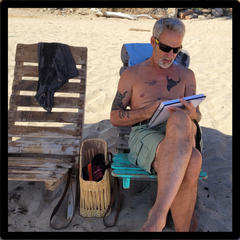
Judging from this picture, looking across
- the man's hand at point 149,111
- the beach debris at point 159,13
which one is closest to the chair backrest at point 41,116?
the man's hand at point 149,111

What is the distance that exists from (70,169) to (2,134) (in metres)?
0.91

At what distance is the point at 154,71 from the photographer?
2.61 m

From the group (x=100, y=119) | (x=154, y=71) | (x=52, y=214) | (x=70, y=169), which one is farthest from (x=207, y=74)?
(x=52, y=214)

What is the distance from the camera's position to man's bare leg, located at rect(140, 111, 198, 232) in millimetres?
1652

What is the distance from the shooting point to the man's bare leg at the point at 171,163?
1652 mm

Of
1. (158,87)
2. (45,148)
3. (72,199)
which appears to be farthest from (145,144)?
(45,148)

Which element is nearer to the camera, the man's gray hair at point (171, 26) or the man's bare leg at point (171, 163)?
the man's bare leg at point (171, 163)

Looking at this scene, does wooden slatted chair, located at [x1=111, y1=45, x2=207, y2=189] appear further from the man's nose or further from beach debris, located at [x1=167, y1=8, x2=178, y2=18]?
beach debris, located at [x1=167, y1=8, x2=178, y2=18]

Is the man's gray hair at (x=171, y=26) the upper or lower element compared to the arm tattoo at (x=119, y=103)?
upper

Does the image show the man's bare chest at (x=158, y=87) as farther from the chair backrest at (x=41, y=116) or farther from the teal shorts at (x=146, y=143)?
the chair backrest at (x=41, y=116)

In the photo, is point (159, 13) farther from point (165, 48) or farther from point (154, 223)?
point (154, 223)

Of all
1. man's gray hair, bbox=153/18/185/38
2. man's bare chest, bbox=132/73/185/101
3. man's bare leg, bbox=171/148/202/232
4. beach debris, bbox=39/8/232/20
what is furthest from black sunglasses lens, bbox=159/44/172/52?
beach debris, bbox=39/8/232/20
